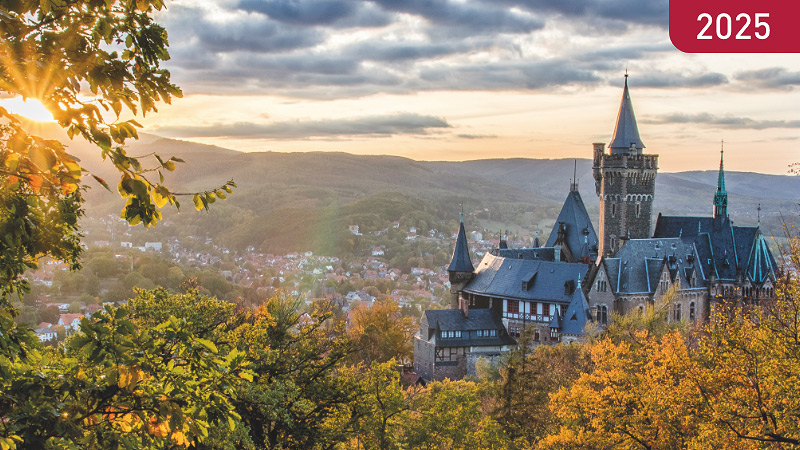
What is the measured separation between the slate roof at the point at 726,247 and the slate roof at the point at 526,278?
1272 centimetres

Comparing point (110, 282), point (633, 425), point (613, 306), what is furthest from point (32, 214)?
point (110, 282)

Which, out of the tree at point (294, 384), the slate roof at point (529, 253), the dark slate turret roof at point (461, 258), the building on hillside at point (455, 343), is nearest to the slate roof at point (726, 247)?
the slate roof at point (529, 253)

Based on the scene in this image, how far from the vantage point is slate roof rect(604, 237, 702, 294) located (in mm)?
56781

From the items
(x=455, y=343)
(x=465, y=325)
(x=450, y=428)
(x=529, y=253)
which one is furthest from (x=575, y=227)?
(x=450, y=428)

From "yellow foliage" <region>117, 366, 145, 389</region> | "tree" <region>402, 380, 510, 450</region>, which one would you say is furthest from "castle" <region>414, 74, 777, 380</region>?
"yellow foliage" <region>117, 366, 145, 389</region>

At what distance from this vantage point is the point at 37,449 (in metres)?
5.04

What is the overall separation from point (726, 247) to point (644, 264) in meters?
11.4

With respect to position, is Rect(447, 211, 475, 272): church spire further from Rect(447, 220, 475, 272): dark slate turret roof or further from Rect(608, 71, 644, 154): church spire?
Rect(608, 71, 644, 154): church spire

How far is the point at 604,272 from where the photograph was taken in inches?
2196

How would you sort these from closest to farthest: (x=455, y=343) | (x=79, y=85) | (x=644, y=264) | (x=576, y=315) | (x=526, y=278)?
1. (x=79, y=85)
2. (x=576, y=315)
3. (x=455, y=343)
4. (x=644, y=264)
5. (x=526, y=278)

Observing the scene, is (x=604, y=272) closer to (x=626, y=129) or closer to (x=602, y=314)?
(x=602, y=314)

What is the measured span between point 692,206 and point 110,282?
493 feet

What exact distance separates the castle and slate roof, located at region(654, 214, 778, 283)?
0.08 metres

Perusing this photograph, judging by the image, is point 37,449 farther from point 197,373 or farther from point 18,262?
point 18,262
